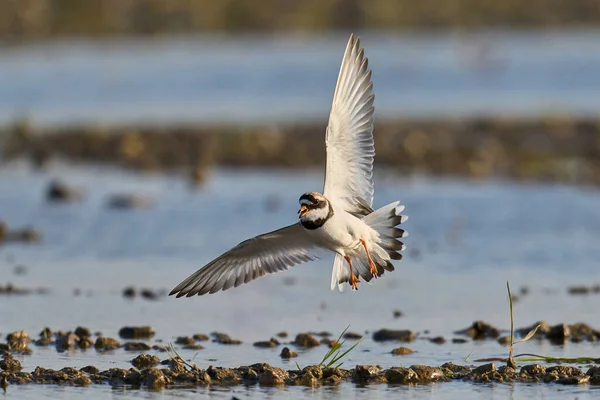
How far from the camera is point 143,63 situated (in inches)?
1558

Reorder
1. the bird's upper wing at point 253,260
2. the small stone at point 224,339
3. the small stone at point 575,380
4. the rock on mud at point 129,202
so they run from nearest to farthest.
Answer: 1. the small stone at point 575,380
2. the bird's upper wing at point 253,260
3. the small stone at point 224,339
4. the rock on mud at point 129,202

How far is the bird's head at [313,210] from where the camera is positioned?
9.99 metres

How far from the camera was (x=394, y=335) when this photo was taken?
11.1m

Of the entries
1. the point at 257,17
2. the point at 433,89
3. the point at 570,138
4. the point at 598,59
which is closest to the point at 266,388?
the point at 570,138

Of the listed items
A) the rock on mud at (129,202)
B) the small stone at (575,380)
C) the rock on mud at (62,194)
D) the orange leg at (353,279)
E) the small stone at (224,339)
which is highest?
the rock on mud at (62,194)

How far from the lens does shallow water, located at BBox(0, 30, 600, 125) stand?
29.4 meters

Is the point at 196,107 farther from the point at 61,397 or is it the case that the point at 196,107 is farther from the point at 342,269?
the point at 61,397

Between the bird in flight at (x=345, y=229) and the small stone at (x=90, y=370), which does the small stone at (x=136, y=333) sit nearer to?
the bird in flight at (x=345, y=229)

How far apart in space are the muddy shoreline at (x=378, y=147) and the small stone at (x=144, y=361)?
10.6 meters

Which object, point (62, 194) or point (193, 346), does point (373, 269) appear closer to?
point (193, 346)

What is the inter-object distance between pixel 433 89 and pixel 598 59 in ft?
20.5

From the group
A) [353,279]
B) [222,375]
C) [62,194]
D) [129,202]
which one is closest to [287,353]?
[353,279]

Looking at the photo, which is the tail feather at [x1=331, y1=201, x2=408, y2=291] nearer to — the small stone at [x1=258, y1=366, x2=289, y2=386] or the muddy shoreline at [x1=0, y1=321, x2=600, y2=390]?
the muddy shoreline at [x1=0, y1=321, x2=600, y2=390]

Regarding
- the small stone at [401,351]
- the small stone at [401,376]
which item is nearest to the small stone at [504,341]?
the small stone at [401,351]
